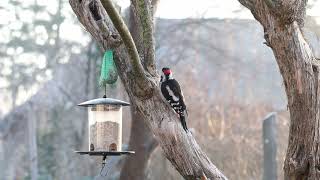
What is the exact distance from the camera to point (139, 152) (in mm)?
10328

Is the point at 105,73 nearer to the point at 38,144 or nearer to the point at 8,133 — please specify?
the point at 38,144

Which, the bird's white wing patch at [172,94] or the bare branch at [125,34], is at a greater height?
the bare branch at [125,34]

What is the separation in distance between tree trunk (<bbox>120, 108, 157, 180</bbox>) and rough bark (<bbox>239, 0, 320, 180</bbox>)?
5871mm

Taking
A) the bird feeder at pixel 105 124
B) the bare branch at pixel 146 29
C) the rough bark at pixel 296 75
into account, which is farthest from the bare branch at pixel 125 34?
the rough bark at pixel 296 75

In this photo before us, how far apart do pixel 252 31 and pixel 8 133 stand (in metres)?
7.30

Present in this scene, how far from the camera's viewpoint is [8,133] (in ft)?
62.0

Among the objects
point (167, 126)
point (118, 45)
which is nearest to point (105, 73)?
point (118, 45)

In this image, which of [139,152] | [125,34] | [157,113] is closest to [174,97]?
[157,113]

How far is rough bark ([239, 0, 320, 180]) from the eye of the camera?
170 inches

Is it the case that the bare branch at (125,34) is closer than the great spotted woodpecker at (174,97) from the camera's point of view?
Yes

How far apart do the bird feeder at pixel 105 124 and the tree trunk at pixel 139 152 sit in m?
5.39

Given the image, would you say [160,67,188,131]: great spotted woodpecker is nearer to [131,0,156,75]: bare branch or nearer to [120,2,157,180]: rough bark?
[131,0,156,75]: bare branch

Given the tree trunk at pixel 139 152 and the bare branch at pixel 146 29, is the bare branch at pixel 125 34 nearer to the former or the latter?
the bare branch at pixel 146 29

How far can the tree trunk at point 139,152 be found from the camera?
33.7 ft
